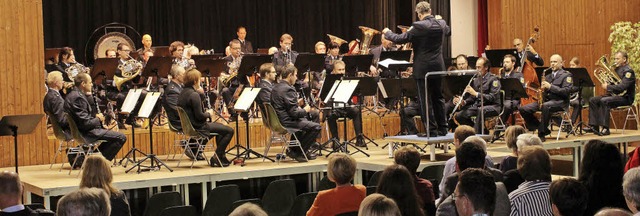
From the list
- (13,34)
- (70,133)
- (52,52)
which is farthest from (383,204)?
(52,52)

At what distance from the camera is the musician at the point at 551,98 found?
1339 cm

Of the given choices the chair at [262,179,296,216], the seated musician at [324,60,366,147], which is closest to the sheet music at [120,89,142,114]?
the chair at [262,179,296,216]

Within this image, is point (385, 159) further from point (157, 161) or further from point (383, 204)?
point (383, 204)

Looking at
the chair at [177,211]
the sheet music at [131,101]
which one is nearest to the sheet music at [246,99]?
the sheet music at [131,101]

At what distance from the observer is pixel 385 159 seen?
11.6m

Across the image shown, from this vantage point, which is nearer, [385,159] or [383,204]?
[383,204]

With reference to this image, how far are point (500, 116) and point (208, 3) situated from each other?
7337 millimetres

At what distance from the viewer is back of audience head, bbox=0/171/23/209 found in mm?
5645

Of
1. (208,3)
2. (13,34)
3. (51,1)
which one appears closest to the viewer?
(13,34)

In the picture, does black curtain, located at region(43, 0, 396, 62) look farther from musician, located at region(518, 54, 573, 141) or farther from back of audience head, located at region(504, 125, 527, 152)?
back of audience head, located at region(504, 125, 527, 152)

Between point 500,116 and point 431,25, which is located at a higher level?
point 431,25

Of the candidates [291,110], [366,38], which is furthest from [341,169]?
[366,38]

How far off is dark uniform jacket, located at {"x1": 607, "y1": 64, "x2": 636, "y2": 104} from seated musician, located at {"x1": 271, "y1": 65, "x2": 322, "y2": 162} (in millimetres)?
4833

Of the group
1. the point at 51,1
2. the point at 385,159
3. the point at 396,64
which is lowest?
the point at 385,159
